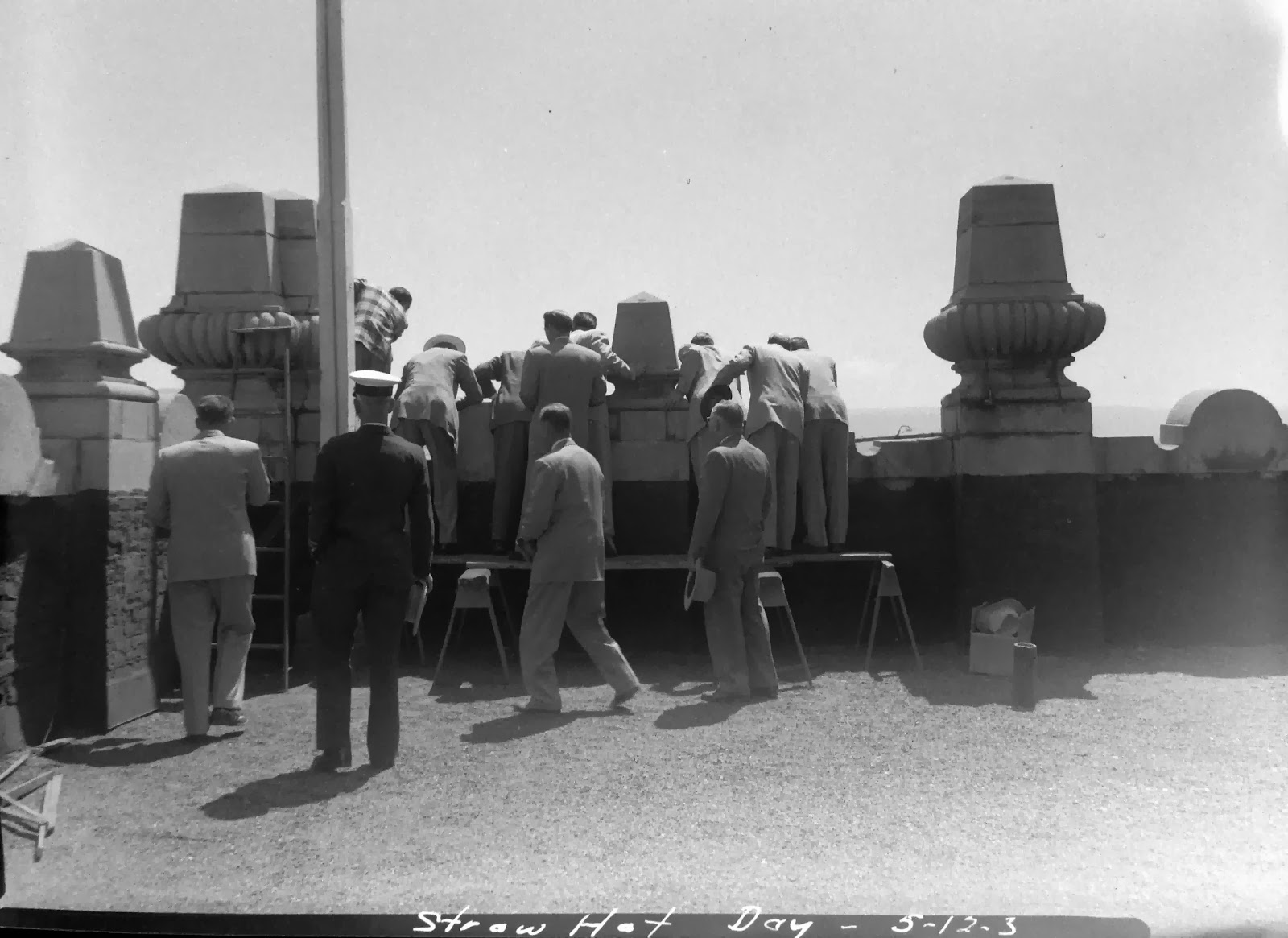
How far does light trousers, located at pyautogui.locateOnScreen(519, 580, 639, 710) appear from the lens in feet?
22.2

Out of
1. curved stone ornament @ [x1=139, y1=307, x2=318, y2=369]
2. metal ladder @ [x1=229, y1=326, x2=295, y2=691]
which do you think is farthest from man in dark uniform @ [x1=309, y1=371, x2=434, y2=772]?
curved stone ornament @ [x1=139, y1=307, x2=318, y2=369]

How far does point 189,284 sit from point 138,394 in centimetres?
176

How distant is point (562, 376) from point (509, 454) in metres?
0.74

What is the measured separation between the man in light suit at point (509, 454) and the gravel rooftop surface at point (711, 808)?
1359 mm

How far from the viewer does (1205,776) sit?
5.54 m

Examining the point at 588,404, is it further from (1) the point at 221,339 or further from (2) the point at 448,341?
(1) the point at 221,339

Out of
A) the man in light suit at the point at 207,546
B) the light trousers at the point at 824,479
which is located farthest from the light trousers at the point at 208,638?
the light trousers at the point at 824,479

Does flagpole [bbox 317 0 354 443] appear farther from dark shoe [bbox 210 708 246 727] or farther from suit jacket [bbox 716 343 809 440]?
suit jacket [bbox 716 343 809 440]

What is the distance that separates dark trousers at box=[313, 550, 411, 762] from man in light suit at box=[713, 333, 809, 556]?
3.19 metres

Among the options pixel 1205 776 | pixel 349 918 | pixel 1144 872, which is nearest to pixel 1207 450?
pixel 1205 776

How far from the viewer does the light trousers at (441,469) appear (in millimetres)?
8234

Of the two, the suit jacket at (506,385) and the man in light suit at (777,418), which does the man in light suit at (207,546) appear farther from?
the man in light suit at (777,418)

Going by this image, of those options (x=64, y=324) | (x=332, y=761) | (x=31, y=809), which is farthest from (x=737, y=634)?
(x=64, y=324)

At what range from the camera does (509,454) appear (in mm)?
8344
